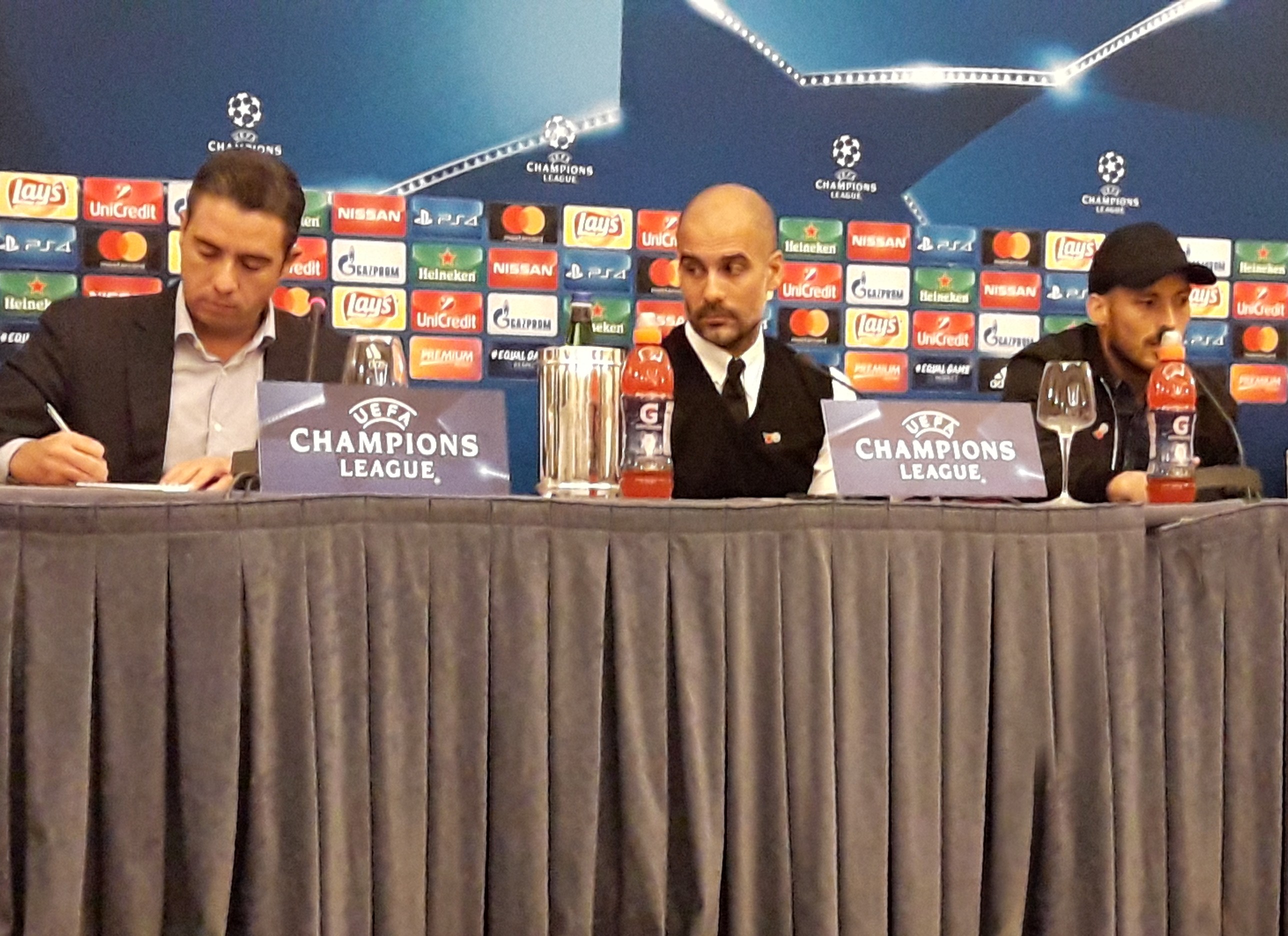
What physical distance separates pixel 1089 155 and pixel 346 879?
2547 millimetres

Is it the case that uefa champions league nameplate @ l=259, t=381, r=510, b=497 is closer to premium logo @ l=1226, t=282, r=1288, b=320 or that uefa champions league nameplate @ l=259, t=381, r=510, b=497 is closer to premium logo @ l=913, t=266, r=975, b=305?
premium logo @ l=913, t=266, r=975, b=305

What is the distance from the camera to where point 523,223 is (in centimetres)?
285

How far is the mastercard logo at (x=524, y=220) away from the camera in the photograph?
2.84 meters

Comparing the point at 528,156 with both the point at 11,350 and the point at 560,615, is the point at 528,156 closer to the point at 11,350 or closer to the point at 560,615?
the point at 11,350

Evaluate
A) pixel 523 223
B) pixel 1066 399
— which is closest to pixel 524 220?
pixel 523 223

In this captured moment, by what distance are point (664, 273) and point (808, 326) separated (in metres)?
0.36

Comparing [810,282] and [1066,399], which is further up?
[810,282]

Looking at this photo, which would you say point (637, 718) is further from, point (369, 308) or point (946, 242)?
point (946, 242)

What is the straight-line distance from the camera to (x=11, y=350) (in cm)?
266

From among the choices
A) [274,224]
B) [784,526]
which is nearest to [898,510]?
[784,526]

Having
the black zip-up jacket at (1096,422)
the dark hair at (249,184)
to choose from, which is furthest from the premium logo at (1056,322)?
the dark hair at (249,184)

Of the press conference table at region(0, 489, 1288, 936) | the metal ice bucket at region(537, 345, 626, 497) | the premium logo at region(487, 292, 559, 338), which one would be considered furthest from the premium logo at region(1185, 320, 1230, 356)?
the metal ice bucket at region(537, 345, 626, 497)

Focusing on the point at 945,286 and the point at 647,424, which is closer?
the point at 647,424

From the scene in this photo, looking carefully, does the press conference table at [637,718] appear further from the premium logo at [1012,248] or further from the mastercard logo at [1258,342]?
the mastercard logo at [1258,342]
